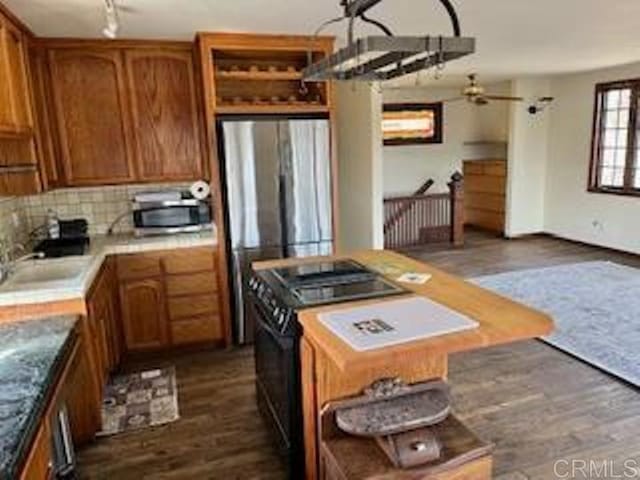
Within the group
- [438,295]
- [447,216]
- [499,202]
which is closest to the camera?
[438,295]

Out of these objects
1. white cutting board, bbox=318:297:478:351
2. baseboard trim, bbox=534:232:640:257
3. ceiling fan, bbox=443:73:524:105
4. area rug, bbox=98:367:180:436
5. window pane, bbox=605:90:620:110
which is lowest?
area rug, bbox=98:367:180:436

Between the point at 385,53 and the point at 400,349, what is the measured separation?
3.12 ft

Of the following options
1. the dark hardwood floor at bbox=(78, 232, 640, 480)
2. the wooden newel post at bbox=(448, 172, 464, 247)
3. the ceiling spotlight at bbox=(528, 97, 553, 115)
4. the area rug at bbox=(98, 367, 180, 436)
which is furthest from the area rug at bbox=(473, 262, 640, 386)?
the area rug at bbox=(98, 367, 180, 436)

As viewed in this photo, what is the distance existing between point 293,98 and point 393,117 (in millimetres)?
4537

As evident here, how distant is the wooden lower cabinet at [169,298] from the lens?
3492mm

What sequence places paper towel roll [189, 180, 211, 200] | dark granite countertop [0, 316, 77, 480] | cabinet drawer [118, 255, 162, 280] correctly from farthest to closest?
paper towel roll [189, 180, 211, 200] → cabinet drawer [118, 255, 162, 280] → dark granite countertop [0, 316, 77, 480]

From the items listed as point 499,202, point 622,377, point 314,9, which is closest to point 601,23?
point 314,9

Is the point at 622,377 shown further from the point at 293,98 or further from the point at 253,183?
the point at 293,98

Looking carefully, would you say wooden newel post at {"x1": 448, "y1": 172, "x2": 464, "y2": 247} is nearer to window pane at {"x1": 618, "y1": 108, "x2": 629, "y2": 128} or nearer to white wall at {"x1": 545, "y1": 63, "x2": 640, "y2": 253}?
white wall at {"x1": 545, "y1": 63, "x2": 640, "y2": 253}

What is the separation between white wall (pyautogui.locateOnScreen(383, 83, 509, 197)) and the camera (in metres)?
8.23

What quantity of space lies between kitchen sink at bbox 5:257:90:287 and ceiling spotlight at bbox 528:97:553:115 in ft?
21.1

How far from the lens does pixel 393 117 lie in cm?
812

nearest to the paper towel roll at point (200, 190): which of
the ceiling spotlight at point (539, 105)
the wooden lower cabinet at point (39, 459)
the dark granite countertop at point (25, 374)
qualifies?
the dark granite countertop at point (25, 374)

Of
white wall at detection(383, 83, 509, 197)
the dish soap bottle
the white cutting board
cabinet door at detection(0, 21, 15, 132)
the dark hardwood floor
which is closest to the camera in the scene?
the white cutting board
